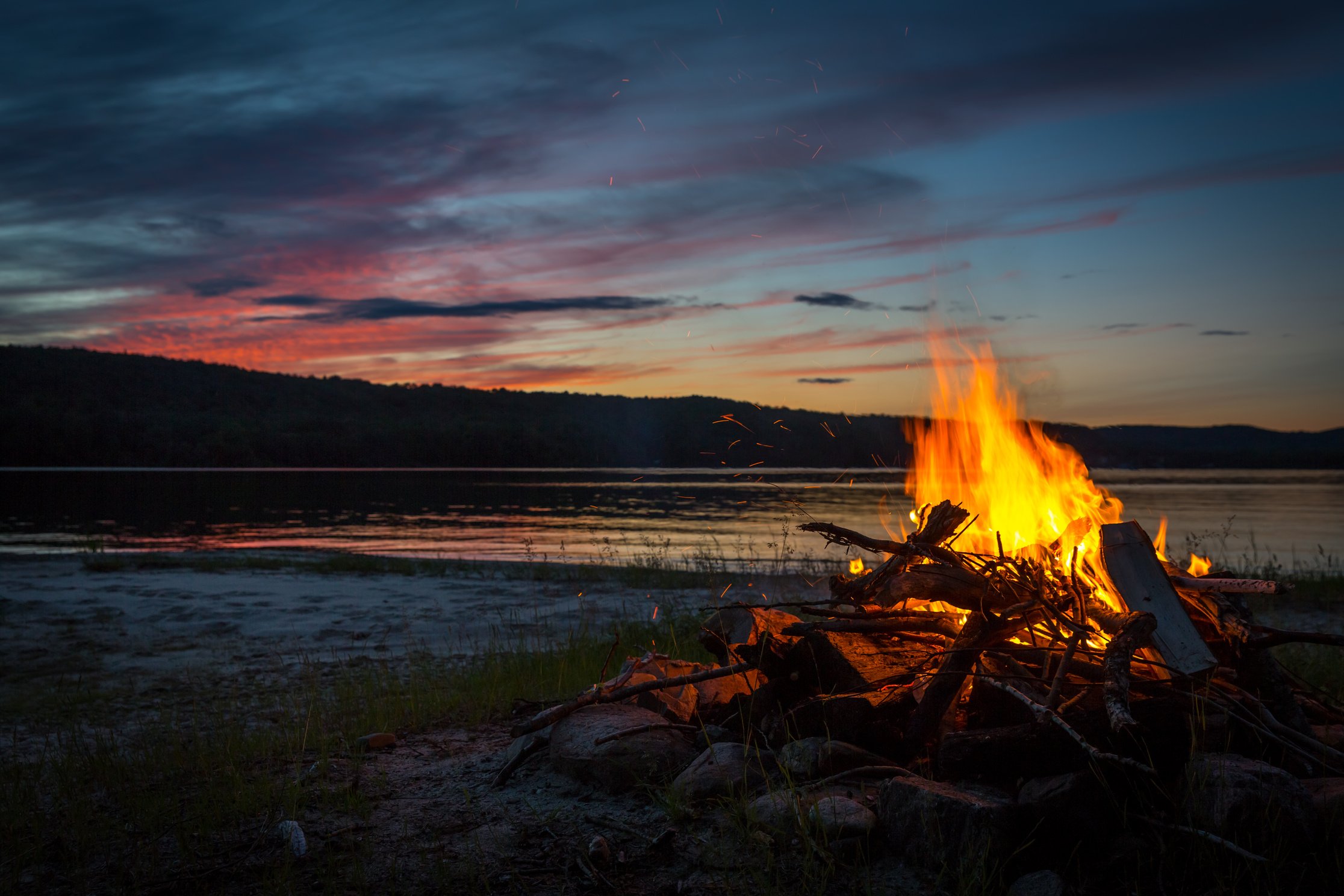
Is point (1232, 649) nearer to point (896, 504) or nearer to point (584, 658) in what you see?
point (584, 658)

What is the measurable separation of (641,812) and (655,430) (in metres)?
93.5

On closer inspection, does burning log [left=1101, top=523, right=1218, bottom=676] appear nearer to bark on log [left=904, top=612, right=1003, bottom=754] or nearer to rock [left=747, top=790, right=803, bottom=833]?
bark on log [left=904, top=612, right=1003, bottom=754]

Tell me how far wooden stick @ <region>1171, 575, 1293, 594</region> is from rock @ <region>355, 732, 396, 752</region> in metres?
4.19

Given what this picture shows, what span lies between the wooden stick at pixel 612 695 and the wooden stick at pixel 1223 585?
2217 millimetres

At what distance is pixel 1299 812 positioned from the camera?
264 centimetres

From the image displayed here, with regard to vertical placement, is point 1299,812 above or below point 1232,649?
below

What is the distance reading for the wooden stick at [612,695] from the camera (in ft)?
13.4

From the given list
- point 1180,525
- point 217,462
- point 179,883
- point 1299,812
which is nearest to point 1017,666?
point 1299,812

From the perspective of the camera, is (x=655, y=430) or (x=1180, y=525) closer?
(x=1180, y=525)

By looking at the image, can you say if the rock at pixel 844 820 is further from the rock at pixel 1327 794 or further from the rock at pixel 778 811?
the rock at pixel 1327 794

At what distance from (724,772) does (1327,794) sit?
7.01ft

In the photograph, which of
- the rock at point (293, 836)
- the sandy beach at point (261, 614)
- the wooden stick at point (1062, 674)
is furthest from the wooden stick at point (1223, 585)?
the rock at point (293, 836)

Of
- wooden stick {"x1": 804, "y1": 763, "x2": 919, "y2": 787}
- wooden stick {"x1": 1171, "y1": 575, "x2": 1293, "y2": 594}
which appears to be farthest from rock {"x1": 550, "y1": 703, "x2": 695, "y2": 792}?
wooden stick {"x1": 1171, "y1": 575, "x2": 1293, "y2": 594}

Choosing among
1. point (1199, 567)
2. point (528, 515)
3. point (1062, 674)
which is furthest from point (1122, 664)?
point (528, 515)
